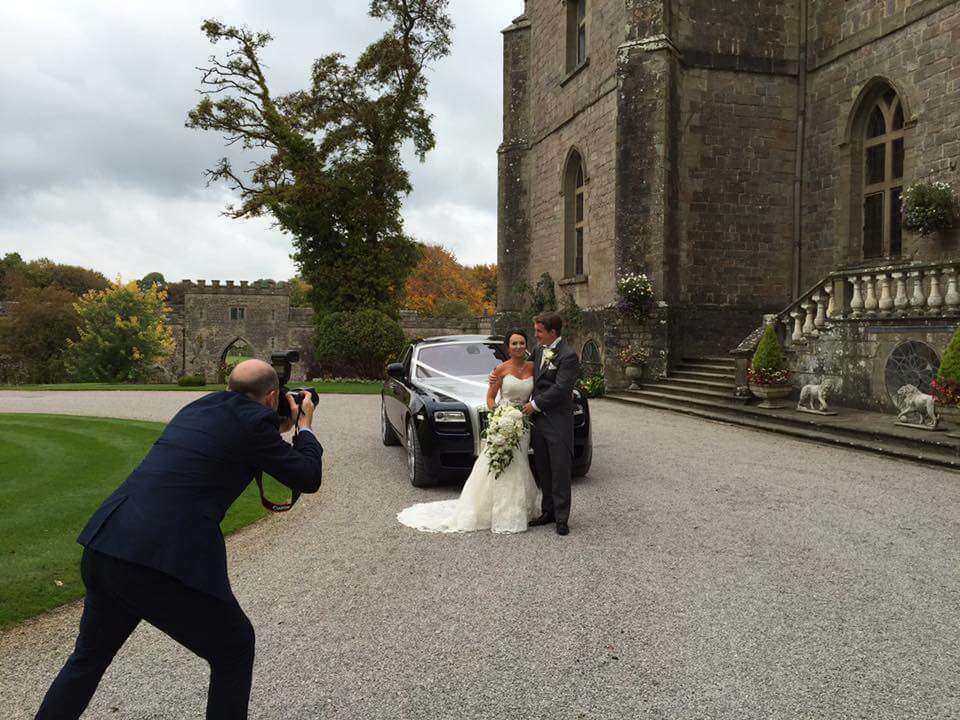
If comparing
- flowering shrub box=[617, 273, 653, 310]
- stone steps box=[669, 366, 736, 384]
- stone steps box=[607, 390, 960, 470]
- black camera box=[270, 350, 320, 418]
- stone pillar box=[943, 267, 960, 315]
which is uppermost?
flowering shrub box=[617, 273, 653, 310]

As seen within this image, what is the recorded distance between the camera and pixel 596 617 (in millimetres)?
3596

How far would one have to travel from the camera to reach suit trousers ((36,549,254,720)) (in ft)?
6.70

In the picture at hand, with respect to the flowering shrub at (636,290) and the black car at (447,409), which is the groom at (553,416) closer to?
the black car at (447,409)

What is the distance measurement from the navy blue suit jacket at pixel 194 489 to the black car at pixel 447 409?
4.41 meters

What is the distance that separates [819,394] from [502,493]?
23.9ft

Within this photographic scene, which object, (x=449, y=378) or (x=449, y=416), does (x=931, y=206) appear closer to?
(x=449, y=378)

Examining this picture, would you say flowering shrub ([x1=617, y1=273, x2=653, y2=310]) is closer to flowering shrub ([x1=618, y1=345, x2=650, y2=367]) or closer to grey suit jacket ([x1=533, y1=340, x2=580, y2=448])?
flowering shrub ([x1=618, y1=345, x2=650, y2=367])

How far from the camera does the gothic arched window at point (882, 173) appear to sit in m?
14.0

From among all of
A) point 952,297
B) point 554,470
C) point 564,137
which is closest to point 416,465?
point 554,470

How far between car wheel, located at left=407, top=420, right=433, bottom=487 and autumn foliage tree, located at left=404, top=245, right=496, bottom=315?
4869 centimetres

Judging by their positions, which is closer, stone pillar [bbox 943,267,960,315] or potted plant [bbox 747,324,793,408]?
stone pillar [bbox 943,267,960,315]

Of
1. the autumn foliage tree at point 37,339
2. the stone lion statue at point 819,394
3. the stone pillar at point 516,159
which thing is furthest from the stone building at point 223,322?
the stone lion statue at point 819,394

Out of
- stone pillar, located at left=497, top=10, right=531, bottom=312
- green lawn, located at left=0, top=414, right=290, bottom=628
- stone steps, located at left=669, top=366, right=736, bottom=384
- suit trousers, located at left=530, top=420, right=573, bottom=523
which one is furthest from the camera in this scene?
stone pillar, located at left=497, top=10, right=531, bottom=312

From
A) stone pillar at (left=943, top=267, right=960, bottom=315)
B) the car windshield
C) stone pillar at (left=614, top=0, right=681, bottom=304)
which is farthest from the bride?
stone pillar at (left=614, top=0, right=681, bottom=304)
